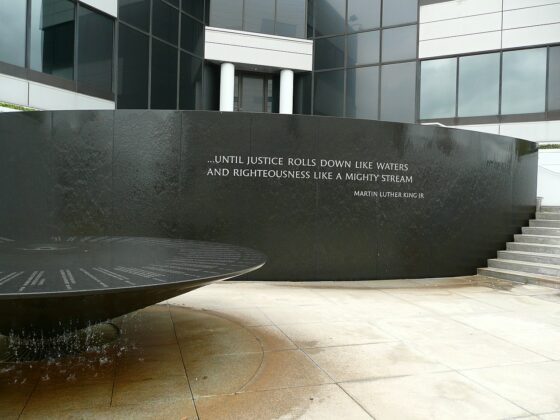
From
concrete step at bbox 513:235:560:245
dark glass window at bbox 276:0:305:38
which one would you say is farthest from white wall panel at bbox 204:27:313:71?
concrete step at bbox 513:235:560:245

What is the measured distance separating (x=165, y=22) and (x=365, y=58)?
8.59 meters

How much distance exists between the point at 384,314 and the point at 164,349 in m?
2.87

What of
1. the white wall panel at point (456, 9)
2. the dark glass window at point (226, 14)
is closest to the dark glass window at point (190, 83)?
the dark glass window at point (226, 14)

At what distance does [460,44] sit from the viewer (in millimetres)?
18609

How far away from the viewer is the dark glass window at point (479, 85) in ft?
59.6

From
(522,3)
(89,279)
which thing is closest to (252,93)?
(522,3)

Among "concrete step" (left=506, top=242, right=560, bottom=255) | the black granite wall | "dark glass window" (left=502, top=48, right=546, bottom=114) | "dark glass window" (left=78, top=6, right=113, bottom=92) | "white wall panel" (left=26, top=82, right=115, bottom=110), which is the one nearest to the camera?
the black granite wall

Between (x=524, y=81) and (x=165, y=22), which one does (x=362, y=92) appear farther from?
(x=165, y=22)

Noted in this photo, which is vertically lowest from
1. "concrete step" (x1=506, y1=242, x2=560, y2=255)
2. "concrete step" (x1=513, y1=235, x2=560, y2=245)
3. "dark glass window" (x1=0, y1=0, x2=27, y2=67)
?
"concrete step" (x1=506, y1=242, x2=560, y2=255)

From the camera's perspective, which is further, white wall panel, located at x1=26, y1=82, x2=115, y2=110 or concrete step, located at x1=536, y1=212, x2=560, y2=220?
white wall panel, located at x1=26, y1=82, x2=115, y2=110

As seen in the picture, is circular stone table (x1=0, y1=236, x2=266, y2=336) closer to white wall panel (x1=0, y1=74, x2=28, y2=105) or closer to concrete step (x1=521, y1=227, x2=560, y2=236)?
concrete step (x1=521, y1=227, x2=560, y2=236)

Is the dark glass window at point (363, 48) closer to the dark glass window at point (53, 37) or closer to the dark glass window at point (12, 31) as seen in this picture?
the dark glass window at point (53, 37)

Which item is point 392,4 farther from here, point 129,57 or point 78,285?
point 78,285

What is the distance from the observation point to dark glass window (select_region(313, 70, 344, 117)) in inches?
792
